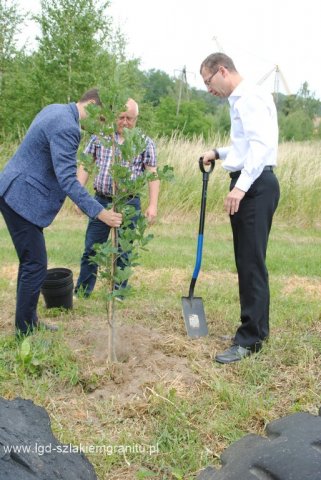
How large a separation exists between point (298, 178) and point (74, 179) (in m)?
8.00

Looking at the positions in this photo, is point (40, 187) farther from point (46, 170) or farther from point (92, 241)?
point (92, 241)

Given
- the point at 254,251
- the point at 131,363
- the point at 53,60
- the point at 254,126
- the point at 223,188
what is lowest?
the point at 131,363

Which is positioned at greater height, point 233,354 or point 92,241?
point 92,241

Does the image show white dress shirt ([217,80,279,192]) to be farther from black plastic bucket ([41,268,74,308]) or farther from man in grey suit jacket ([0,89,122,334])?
black plastic bucket ([41,268,74,308])

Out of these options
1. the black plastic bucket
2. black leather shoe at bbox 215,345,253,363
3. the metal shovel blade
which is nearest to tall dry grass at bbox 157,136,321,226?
the black plastic bucket

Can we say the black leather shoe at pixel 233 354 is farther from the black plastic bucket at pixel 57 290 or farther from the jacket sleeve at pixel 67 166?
the black plastic bucket at pixel 57 290

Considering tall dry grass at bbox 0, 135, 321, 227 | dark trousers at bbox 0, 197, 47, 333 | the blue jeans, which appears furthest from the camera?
tall dry grass at bbox 0, 135, 321, 227

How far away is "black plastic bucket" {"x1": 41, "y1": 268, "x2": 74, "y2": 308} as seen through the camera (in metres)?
4.35

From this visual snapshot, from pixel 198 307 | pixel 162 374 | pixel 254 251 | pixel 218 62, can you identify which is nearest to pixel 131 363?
pixel 162 374

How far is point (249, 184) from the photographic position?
330cm


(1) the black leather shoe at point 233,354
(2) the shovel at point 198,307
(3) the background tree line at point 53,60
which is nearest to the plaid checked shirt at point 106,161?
(2) the shovel at point 198,307

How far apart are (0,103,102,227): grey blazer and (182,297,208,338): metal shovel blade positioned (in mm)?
1340

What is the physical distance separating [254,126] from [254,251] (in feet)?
2.72

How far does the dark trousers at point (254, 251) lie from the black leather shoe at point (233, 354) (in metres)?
0.04
